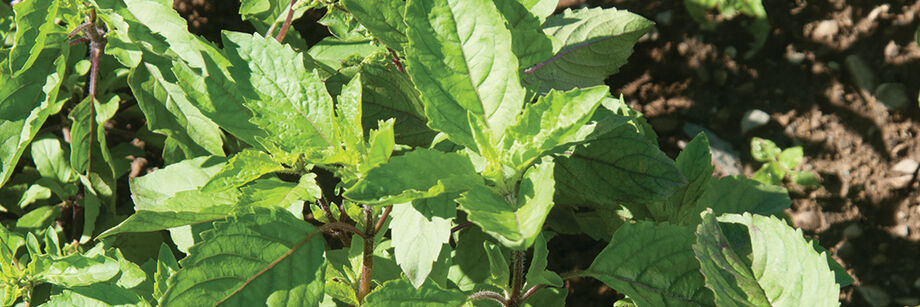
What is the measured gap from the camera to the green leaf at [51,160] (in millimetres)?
2412

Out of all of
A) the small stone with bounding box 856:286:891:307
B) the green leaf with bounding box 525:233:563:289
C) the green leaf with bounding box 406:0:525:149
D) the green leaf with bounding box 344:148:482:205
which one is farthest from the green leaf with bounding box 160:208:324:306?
the small stone with bounding box 856:286:891:307

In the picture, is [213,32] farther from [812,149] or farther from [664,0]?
[812,149]

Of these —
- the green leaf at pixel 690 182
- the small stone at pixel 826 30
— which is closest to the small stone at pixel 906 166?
the small stone at pixel 826 30

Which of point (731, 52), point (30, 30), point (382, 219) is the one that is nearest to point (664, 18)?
point (731, 52)

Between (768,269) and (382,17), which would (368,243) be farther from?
(768,269)

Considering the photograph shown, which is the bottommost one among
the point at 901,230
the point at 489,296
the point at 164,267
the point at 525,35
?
the point at 901,230

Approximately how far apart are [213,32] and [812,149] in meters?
2.64

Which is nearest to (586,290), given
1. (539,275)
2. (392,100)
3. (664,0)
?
(539,275)

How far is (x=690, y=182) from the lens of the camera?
1.99 metres

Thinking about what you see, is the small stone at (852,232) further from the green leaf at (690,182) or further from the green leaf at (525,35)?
the green leaf at (525,35)

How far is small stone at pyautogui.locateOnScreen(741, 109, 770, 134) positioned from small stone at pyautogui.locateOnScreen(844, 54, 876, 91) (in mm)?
429

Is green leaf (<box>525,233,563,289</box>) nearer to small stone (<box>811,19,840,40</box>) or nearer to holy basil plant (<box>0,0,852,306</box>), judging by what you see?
holy basil plant (<box>0,0,852,306</box>)

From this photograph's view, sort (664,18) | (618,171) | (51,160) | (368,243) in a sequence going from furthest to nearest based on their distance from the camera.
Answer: (664,18)
(51,160)
(618,171)
(368,243)

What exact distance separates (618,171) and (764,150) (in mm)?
1489
